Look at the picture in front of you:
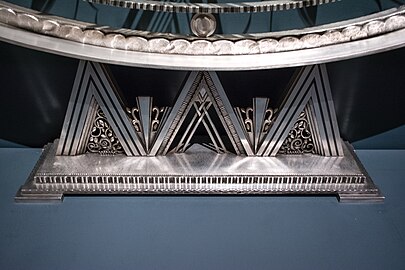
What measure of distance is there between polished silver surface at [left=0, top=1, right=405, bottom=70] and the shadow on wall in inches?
6.4

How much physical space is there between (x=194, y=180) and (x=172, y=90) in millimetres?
192

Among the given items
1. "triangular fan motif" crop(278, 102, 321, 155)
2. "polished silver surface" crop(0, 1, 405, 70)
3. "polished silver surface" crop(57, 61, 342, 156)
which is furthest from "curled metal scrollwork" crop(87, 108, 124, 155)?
"triangular fan motif" crop(278, 102, 321, 155)

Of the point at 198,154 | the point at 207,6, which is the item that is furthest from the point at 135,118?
the point at 207,6

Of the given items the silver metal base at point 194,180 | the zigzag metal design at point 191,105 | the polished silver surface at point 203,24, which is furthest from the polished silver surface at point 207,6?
the silver metal base at point 194,180

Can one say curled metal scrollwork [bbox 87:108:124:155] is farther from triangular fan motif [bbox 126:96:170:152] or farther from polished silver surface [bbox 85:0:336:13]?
polished silver surface [bbox 85:0:336:13]

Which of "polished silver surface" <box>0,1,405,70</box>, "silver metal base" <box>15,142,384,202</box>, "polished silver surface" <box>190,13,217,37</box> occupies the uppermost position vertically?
"polished silver surface" <box>190,13,217,37</box>

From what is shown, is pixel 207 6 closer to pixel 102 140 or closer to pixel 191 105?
pixel 191 105

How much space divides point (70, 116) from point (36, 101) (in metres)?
0.13

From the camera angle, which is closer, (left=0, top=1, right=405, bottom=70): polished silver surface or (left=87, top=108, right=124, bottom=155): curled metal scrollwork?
(left=0, top=1, right=405, bottom=70): polished silver surface

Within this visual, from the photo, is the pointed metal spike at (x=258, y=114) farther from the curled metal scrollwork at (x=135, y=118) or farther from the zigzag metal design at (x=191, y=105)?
the curled metal scrollwork at (x=135, y=118)

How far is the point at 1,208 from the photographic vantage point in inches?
36.6

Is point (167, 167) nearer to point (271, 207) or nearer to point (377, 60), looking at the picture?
point (271, 207)

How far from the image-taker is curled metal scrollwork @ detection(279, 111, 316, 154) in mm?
Result: 995

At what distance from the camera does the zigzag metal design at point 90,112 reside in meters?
0.94
